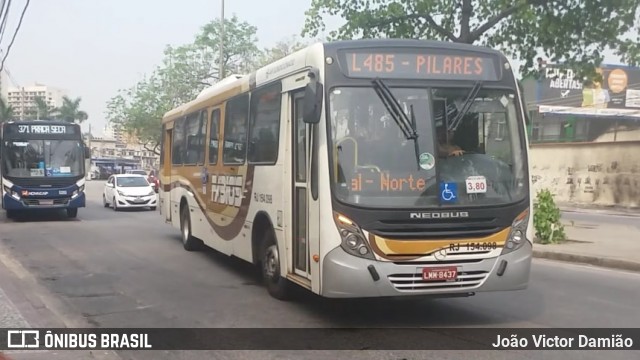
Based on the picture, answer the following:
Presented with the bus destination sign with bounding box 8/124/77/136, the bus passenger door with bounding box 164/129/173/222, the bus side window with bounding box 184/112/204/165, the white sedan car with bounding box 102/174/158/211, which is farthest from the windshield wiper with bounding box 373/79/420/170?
the white sedan car with bounding box 102/174/158/211

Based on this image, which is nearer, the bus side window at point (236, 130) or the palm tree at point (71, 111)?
the bus side window at point (236, 130)

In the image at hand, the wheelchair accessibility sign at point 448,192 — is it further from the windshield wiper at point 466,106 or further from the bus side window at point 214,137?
the bus side window at point 214,137

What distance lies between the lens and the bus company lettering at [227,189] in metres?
9.26

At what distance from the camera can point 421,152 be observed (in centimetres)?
645

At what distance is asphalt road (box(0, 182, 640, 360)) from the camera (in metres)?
6.88

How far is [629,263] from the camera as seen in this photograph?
1127cm

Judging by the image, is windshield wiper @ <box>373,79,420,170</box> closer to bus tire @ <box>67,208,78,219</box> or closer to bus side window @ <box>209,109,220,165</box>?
bus side window @ <box>209,109,220,165</box>

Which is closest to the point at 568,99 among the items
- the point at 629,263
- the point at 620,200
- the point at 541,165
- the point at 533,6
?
the point at 541,165

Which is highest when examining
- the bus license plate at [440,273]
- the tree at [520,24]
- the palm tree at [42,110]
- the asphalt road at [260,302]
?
the palm tree at [42,110]

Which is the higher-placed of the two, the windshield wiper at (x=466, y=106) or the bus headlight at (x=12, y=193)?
the windshield wiper at (x=466, y=106)

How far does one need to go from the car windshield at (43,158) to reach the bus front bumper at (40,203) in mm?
719

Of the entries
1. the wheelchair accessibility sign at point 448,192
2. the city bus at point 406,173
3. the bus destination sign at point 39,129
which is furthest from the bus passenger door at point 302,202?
the bus destination sign at point 39,129

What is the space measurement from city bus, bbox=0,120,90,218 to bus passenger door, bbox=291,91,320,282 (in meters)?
14.2

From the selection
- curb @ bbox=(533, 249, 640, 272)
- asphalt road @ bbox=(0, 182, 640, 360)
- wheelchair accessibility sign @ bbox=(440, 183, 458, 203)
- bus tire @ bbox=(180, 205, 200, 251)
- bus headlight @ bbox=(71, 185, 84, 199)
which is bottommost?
curb @ bbox=(533, 249, 640, 272)
